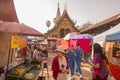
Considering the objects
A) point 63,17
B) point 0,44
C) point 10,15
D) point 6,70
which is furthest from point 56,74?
point 63,17

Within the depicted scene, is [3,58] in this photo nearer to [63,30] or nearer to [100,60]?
[100,60]

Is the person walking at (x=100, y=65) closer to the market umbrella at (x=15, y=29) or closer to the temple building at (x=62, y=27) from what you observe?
the market umbrella at (x=15, y=29)

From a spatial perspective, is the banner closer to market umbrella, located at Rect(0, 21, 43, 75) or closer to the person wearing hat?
market umbrella, located at Rect(0, 21, 43, 75)

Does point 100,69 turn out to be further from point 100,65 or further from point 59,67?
point 59,67

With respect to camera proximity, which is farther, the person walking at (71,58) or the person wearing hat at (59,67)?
the person walking at (71,58)

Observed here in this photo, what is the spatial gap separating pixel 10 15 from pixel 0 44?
1.58 m

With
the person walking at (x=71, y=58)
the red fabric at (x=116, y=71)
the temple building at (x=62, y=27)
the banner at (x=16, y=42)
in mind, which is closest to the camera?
the banner at (x=16, y=42)

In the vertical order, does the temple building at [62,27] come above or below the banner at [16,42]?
above

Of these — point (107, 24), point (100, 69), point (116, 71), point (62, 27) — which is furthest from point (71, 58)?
point (62, 27)

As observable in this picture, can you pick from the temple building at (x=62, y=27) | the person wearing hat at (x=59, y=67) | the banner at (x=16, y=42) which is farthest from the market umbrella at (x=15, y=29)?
the temple building at (x=62, y=27)

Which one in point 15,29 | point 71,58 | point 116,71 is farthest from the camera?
point 71,58

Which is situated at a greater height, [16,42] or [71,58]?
[16,42]

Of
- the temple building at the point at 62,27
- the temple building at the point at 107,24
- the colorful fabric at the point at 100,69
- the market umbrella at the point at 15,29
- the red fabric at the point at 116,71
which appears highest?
the temple building at the point at 62,27

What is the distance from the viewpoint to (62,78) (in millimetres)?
7781
